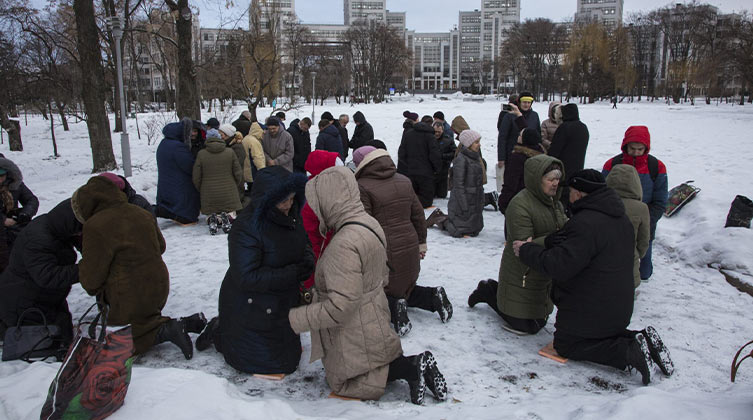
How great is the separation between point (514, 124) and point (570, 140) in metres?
1.53

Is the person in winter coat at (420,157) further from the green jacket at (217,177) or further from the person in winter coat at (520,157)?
the green jacket at (217,177)

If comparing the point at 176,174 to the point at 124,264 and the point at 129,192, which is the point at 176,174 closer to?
the point at 129,192

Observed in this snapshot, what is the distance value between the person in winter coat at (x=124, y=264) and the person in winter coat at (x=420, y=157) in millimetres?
5541

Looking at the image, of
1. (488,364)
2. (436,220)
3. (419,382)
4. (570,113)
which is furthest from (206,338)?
(570,113)

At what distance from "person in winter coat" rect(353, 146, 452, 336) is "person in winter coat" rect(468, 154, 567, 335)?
70 centimetres

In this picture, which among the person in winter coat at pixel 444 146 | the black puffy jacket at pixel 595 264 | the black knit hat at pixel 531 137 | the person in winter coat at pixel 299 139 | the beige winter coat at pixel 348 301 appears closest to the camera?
the beige winter coat at pixel 348 301

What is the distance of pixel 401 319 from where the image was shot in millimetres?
4316

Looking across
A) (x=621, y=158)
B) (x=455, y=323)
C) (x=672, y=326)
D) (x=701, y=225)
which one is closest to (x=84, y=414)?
(x=455, y=323)

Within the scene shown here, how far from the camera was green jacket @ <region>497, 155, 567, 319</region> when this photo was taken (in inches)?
164

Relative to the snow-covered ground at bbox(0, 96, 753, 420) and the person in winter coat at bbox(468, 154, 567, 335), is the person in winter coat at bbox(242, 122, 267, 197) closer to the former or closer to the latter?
the snow-covered ground at bbox(0, 96, 753, 420)

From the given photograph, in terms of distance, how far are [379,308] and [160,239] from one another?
6.68 ft

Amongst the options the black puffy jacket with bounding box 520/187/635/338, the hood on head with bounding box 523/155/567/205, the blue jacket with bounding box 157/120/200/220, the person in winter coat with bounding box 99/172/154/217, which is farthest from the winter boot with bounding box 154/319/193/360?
the blue jacket with bounding box 157/120/200/220

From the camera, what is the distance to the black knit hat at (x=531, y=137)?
22.0ft

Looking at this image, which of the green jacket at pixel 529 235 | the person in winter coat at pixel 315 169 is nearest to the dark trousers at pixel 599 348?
the green jacket at pixel 529 235
